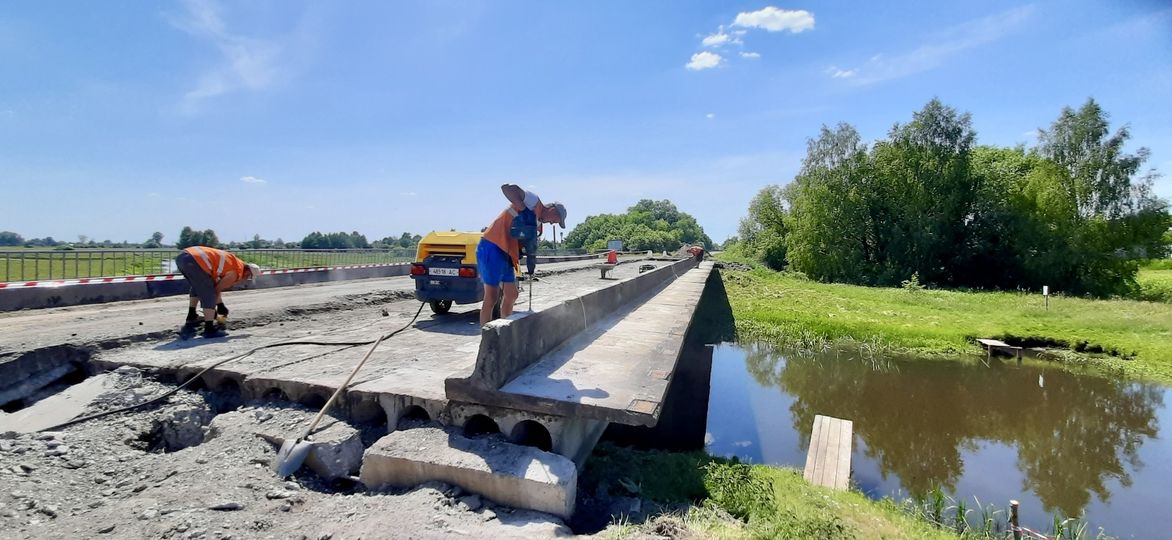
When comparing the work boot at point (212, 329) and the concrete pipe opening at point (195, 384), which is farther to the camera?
the work boot at point (212, 329)

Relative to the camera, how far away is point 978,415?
30.7 feet

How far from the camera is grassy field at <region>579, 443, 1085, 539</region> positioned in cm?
323

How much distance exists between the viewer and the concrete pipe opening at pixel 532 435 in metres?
3.71

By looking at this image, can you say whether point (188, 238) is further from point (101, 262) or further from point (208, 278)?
point (208, 278)

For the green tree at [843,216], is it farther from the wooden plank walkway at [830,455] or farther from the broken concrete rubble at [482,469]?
the broken concrete rubble at [482,469]

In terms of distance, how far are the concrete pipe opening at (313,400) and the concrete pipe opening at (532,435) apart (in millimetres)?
1664

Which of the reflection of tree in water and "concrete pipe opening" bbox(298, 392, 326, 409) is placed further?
the reflection of tree in water

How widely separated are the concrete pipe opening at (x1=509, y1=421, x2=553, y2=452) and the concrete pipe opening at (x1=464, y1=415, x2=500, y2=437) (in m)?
0.15

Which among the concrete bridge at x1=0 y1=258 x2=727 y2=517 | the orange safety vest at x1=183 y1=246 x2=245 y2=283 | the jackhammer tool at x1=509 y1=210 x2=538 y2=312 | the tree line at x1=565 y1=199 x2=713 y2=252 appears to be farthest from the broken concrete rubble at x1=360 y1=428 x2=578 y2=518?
the tree line at x1=565 y1=199 x2=713 y2=252

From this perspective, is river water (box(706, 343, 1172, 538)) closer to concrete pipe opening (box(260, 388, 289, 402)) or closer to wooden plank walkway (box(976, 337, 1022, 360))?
wooden plank walkway (box(976, 337, 1022, 360))

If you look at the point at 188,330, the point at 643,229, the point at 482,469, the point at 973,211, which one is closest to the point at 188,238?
the point at 188,330

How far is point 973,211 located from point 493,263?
125 ft

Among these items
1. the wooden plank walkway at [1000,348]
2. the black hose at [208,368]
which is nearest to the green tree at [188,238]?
the black hose at [208,368]

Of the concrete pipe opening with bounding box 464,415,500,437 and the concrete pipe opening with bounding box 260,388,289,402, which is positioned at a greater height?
the concrete pipe opening with bounding box 260,388,289,402
